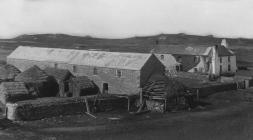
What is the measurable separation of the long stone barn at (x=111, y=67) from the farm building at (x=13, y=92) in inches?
443

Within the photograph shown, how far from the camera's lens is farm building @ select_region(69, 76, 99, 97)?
50844mm

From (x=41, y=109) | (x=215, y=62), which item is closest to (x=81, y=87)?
(x=41, y=109)

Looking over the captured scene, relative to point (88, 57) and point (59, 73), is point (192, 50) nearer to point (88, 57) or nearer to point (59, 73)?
point (88, 57)

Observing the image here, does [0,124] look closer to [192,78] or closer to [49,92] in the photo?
[49,92]

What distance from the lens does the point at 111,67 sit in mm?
53875

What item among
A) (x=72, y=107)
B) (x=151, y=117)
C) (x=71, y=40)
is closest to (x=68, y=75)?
(x=72, y=107)

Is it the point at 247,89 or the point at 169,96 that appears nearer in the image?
the point at 169,96

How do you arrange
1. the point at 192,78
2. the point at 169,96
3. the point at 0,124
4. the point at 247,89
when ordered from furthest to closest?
the point at 192,78, the point at 247,89, the point at 169,96, the point at 0,124

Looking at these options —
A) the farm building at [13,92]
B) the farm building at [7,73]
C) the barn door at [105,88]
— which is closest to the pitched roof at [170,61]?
the barn door at [105,88]

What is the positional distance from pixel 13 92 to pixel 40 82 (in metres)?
6.83

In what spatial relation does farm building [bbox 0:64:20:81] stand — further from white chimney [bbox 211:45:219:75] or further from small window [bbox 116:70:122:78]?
white chimney [bbox 211:45:219:75]

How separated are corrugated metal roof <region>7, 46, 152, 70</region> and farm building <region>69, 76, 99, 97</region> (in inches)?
146

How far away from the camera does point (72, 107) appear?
4238cm

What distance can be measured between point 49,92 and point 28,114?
44.5ft
